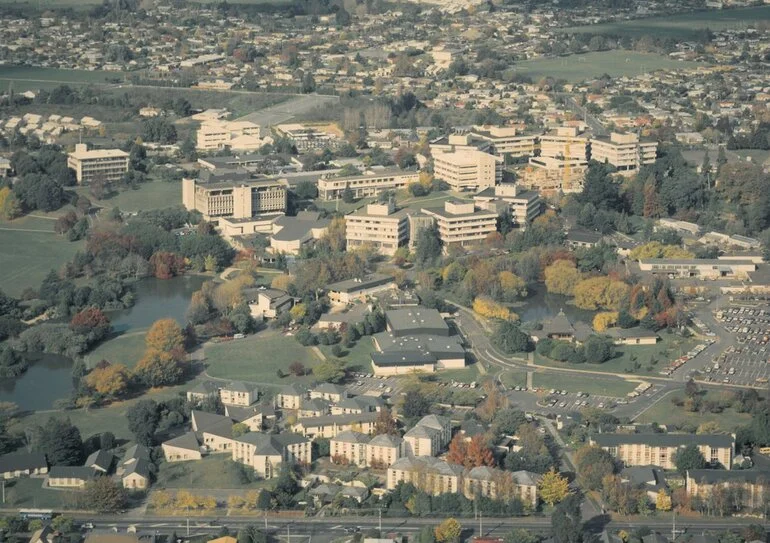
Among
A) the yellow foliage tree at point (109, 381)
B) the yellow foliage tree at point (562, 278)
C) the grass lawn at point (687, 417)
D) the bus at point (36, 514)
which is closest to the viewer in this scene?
the bus at point (36, 514)

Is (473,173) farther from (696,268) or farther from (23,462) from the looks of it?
(23,462)

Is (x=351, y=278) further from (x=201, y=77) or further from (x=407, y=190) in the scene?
(x=201, y=77)

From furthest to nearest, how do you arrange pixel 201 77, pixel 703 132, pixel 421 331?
pixel 201 77 → pixel 703 132 → pixel 421 331

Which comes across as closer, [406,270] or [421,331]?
[421,331]

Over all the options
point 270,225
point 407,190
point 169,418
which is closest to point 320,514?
point 169,418

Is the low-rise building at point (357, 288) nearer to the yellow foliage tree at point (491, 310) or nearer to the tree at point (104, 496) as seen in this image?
the yellow foliage tree at point (491, 310)

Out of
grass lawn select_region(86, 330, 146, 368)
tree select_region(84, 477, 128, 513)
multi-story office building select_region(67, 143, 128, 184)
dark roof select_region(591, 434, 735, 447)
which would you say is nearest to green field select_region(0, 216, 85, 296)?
multi-story office building select_region(67, 143, 128, 184)

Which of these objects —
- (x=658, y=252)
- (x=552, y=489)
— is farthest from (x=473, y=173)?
(x=552, y=489)

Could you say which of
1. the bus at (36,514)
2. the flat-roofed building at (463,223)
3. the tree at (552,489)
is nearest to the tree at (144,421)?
the bus at (36,514)
